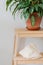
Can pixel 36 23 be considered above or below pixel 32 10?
below

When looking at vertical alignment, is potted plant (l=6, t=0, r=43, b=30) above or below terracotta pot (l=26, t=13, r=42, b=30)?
above

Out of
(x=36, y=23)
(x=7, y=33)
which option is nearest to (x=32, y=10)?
(x=36, y=23)

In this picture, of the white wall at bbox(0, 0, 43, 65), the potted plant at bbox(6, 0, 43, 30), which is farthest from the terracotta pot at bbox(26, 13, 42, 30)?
the white wall at bbox(0, 0, 43, 65)

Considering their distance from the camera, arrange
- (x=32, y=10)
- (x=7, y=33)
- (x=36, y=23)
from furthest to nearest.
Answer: (x=7, y=33)
(x=36, y=23)
(x=32, y=10)

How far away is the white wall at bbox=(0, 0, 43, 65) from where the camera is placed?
1873 mm

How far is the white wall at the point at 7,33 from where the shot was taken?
A: 187 centimetres

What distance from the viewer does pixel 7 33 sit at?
1918 mm

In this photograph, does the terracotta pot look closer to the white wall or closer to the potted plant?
the potted plant

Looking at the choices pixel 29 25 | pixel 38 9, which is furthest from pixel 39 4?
pixel 29 25

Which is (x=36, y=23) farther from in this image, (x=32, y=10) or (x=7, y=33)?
(x=7, y=33)

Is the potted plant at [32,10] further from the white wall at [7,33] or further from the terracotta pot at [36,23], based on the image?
the white wall at [7,33]

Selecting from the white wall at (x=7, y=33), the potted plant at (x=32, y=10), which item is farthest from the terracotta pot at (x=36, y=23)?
the white wall at (x=7, y=33)

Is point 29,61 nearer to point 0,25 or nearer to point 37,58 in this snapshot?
point 37,58

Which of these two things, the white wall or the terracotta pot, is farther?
the white wall
